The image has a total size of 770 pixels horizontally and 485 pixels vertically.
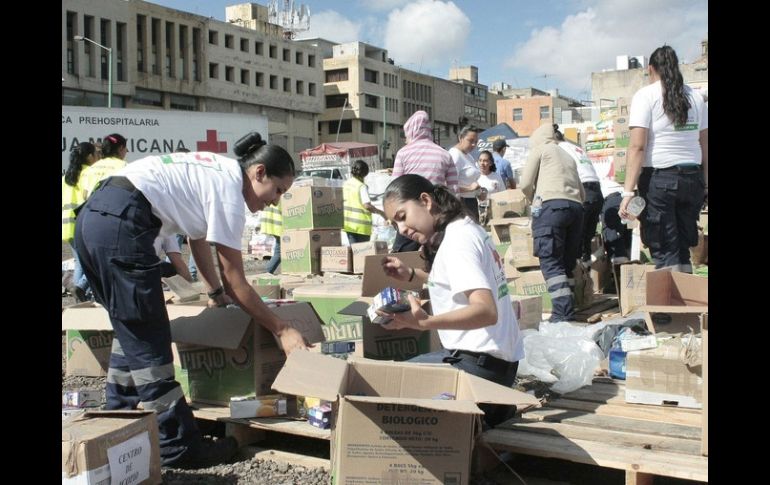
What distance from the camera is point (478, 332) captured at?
319cm

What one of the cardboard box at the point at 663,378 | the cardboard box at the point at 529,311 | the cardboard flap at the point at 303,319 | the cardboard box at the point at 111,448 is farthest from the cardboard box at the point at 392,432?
the cardboard box at the point at 529,311

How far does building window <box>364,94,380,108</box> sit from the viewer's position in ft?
262

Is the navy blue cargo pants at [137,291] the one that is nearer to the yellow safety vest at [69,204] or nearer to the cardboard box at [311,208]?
the yellow safety vest at [69,204]

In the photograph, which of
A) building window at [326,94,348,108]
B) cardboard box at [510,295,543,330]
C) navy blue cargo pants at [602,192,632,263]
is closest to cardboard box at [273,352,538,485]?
cardboard box at [510,295,543,330]

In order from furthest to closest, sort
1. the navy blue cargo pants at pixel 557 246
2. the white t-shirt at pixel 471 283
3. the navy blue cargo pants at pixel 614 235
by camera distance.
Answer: the navy blue cargo pants at pixel 614 235
the navy blue cargo pants at pixel 557 246
the white t-shirt at pixel 471 283

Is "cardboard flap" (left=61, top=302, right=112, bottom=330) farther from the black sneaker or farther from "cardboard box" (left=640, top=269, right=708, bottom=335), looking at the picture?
"cardboard box" (left=640, top=269, right=708, bottom=335)

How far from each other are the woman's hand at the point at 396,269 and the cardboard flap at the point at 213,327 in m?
0.67

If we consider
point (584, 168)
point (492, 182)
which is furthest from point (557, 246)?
point (492, 182)

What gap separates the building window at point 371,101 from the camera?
79812 mm

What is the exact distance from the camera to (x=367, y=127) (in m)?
81.4

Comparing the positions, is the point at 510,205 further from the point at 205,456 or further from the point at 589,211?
the point at 205,456

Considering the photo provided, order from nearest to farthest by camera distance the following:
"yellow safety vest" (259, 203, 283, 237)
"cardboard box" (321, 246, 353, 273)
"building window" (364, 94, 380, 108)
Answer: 1. "cardboard box" (321, 246, 353, 273)
2. "yellow safety vest" (259, 203, 283, 237)
3. "building window" (364, 94, 380, 108)

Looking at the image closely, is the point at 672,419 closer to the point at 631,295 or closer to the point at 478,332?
the point at 478,332

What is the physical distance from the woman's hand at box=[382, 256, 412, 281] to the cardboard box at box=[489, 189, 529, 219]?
570 cm
